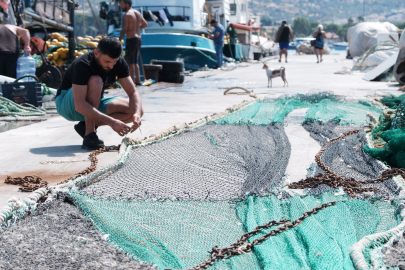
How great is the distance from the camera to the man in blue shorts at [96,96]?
123 inches

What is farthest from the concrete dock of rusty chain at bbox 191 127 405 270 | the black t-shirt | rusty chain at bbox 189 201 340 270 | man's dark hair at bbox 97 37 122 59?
rusty chain at bbox 189 201 340 270

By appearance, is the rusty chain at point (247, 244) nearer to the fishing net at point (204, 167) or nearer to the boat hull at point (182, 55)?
the fishing net at point (204, 167)

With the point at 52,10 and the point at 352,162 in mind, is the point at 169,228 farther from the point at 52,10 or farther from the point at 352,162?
the point at 52,10

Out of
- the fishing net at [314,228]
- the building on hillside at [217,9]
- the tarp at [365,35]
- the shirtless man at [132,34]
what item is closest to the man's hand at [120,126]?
the fishing net at [314,228]

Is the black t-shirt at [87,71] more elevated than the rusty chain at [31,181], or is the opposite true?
the black t-shirt at [87,71]

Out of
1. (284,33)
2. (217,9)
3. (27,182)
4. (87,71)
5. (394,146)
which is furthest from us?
(217,9)

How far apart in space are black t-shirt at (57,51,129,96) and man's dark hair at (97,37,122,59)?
0.69 ft

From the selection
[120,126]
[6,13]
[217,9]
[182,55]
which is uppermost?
[217,9]

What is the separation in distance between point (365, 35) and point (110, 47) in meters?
16.2

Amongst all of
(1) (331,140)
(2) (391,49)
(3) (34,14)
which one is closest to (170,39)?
(3) (34,14)

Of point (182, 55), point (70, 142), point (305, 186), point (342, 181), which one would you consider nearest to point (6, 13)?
point (70, 142)

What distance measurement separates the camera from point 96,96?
333 centimetres

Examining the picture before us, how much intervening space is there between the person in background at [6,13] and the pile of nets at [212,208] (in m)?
4.75

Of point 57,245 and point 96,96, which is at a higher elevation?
point 96,96
